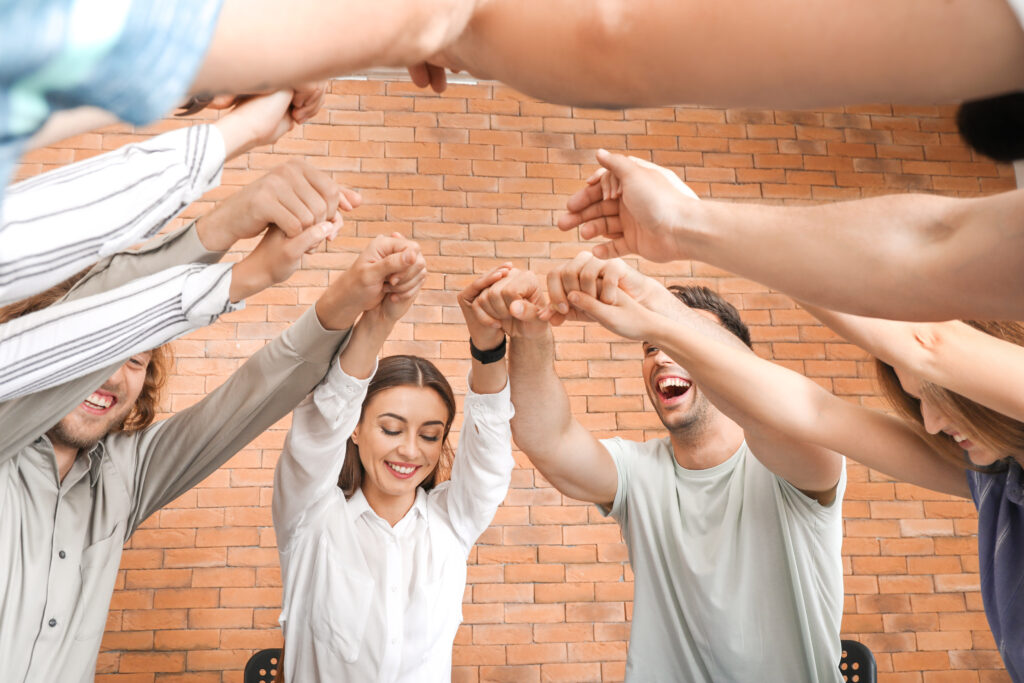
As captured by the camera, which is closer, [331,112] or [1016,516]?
[1016,516]

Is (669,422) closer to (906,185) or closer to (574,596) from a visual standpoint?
(574,596)

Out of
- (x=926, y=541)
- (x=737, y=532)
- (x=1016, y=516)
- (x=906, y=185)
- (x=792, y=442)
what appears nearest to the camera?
(x=1016, y=516)

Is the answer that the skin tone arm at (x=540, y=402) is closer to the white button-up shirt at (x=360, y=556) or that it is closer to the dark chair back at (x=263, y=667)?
the white button-up shirt at (x=360, y=556)

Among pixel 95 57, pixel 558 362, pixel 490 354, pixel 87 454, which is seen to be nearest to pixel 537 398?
pixel 490 354

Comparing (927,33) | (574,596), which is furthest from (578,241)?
(927,33)

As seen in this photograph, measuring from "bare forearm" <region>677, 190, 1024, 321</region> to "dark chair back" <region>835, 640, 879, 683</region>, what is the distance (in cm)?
215

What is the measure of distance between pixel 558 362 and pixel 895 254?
3256mm

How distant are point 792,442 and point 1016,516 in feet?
1.51

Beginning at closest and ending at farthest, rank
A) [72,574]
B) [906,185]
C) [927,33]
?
[927,33] → [72,574] → [906,185]

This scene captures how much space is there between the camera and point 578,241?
4113mm

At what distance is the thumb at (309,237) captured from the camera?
1.47m

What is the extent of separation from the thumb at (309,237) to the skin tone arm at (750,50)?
0.97 metres

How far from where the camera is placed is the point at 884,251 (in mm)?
691

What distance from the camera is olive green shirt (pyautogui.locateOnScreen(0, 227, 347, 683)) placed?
64.5 inches
